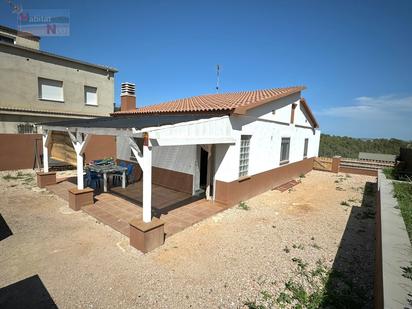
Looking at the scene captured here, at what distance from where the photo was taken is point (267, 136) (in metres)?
10.6

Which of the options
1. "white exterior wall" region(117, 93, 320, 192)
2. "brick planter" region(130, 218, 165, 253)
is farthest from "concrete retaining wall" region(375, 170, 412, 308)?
"white exterior wall" region(117, 93, 320, 192)

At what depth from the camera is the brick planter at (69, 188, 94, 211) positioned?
767 centimetres

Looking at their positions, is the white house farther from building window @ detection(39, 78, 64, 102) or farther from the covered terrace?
building window @ detection(39, 78, 64, 102)

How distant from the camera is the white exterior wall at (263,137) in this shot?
8414 millimetres

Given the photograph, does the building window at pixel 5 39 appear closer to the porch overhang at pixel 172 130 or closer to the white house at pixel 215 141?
the white house at pixel 215 141

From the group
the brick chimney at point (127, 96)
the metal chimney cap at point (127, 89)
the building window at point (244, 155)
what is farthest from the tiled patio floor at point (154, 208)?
the metal chimney cap at point (127, 89)

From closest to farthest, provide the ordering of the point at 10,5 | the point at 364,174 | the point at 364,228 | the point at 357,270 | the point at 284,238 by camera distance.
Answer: the point at 357,270, the point at 284,238, the point at 364,228, the point at 364,174, the point at 10,5

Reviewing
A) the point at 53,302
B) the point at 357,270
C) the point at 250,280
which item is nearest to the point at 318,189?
the point at 357,270

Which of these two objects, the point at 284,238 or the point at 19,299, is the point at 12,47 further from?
the point at 284,238

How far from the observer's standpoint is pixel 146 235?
17.1 ft

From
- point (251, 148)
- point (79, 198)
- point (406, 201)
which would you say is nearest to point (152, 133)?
point (79, 198)

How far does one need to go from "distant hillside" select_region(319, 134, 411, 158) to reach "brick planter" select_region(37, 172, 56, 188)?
28364 millimetres

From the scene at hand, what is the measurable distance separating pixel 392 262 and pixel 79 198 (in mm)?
8234

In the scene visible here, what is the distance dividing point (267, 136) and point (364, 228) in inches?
201
